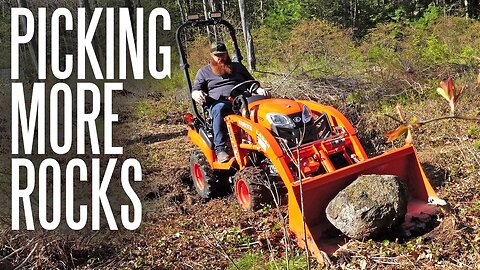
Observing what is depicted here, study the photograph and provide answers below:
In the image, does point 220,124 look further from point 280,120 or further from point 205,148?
point 280,120

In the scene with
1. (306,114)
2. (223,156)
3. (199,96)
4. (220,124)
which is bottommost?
(223,156)

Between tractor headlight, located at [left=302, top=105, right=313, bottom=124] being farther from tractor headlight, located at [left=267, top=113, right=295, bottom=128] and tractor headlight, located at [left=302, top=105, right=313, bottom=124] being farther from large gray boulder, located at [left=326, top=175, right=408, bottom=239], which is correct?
large gray boulder, located at [left=326, top=175, right=408, bottom=239]

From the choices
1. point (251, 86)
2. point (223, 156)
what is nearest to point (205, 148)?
point (223, 156)

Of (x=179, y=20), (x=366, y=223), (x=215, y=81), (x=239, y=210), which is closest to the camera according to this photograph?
(x=366, y=223)

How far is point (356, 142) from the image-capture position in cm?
513

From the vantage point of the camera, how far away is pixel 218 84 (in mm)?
6188

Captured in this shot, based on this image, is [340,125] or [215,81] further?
[215,81]

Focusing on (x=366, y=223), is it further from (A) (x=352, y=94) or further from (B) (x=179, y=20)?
(B) (x=179, y=20)

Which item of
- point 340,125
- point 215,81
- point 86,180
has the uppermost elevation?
point 215,81

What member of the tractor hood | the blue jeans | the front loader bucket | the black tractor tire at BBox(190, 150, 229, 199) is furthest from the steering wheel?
the front loader bucket

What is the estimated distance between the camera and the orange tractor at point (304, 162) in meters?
4.53

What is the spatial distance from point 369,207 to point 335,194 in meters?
0.43

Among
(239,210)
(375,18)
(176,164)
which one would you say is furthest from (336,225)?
(375,18)

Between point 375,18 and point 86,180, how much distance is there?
82.2 ft
